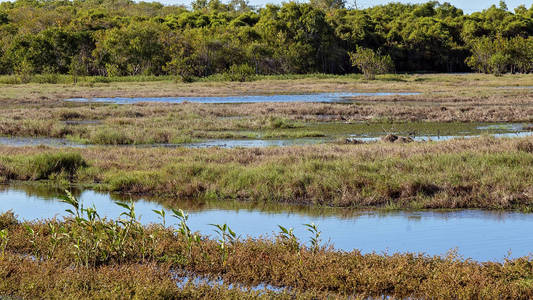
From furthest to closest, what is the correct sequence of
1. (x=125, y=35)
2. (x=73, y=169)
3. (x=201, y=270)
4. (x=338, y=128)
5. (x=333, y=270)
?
(x=125, y=35)
(x=338, y=128)
(x=73, y=169)
(x=201, y=270)
(x=333, y=270)

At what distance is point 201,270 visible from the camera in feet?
33.4

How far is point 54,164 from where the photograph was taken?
1972cm

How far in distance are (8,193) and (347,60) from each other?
98986mm

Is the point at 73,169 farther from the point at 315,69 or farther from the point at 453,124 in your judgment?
the point at 315,69

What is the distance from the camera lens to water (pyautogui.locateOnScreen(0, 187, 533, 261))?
1208cm

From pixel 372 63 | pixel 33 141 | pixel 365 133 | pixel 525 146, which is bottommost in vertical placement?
pixel 33 141

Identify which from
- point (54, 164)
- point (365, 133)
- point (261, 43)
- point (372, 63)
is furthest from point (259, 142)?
point (261, 43)

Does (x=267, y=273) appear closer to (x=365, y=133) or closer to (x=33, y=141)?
(x=365, y=133)

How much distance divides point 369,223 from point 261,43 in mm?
90788

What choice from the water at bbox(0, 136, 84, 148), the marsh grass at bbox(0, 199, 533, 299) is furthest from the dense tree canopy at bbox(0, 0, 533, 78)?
the marsh grass at bbox(0, 199, 533, 299)

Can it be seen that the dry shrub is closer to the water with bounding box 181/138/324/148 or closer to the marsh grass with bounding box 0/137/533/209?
the marsh grass with bounding box 0/137/533/209

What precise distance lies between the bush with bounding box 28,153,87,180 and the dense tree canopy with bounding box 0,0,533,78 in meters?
65.4

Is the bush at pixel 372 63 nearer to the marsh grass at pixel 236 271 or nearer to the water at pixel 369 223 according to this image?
the water at pixel 369 223

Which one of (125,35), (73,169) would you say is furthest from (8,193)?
(125,35)
